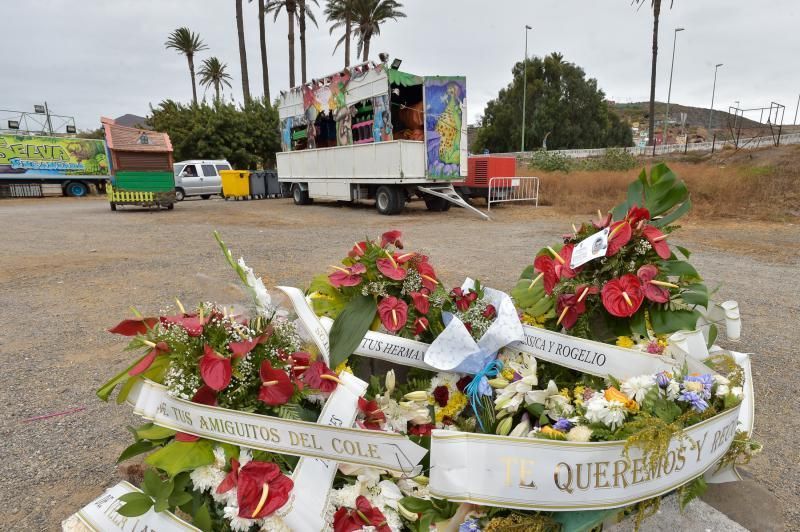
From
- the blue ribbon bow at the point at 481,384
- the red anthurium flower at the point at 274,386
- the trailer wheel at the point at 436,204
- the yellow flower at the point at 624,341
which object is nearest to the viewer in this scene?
the red anthurium flower at the point at 274,386

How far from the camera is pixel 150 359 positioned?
1.45 meters

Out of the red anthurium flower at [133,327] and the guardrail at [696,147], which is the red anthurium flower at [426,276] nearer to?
the red anthurium flower at [133,327]

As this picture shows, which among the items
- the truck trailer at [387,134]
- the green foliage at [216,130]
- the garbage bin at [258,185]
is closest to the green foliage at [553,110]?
the green foliage at [216,130]

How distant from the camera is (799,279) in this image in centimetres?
587

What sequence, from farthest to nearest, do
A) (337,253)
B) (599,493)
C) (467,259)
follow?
(337,253) → (467,259) → (599,493)

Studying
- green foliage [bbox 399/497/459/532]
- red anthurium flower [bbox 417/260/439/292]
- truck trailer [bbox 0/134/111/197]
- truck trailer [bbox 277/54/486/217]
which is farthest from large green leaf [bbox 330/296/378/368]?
truck trailer [bbox 0/134/111/197]

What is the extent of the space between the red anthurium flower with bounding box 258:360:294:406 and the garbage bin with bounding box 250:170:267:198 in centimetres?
2123

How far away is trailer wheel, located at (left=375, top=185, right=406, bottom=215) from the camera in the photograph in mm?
13469

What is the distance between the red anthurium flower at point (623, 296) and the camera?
172 cm

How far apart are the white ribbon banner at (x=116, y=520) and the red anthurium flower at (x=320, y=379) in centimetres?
50

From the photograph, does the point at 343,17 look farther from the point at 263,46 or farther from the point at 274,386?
the point at 274,386

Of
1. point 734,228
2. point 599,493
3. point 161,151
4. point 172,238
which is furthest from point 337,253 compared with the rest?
point 161,151

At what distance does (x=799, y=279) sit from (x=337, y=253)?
20.5 ft

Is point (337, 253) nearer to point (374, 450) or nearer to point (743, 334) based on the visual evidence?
point (743, 334)
